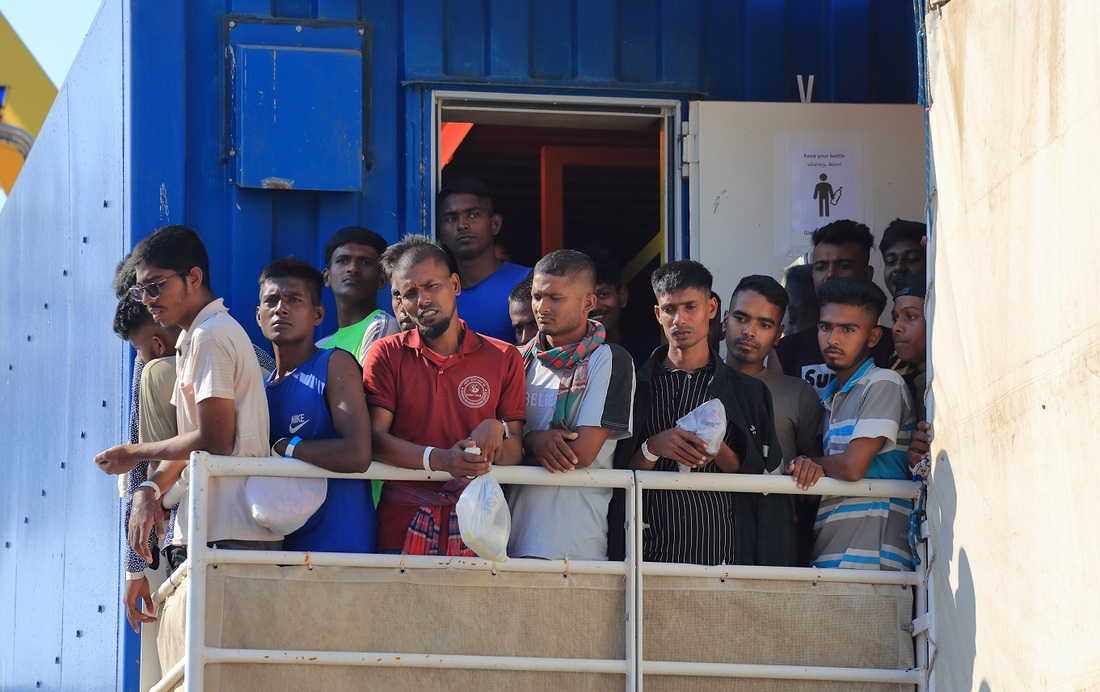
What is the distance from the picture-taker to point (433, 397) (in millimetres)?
5801

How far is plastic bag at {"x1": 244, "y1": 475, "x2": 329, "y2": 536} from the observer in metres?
5.58

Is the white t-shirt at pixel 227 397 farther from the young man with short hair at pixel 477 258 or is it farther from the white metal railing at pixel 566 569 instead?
the young man with short hair at pixel 477 258

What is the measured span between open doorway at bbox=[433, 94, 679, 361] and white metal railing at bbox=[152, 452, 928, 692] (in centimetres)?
240

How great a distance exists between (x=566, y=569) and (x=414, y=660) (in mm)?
613

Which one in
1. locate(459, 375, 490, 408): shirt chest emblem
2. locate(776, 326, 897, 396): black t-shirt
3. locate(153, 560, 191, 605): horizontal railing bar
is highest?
locate(776, 326, 897, 396): black t-shirt

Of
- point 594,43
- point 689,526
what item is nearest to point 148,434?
point 689,526

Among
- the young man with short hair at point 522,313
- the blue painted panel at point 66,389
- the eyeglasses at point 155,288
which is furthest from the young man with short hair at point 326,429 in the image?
the blue painted panel at point 66,389

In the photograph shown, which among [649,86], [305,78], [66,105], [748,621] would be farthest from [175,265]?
[66,105]

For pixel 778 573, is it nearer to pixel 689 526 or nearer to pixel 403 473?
pixel 689 526

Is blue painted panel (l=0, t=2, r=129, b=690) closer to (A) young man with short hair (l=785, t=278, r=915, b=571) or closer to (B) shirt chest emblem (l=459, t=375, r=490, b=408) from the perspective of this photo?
(B) shirt chest emblem (l=459, t=375, r=490, b=408)

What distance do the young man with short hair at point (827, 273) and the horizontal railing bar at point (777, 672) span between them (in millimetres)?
1268

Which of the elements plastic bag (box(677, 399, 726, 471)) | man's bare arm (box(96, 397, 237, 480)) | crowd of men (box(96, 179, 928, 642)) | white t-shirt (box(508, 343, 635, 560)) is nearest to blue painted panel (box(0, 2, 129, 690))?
crowd of men (box(96, 179, 928, 642))

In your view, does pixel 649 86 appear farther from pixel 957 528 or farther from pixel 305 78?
pixel 957 528

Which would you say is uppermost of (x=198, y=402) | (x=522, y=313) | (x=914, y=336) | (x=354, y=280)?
(x=354, y=280)
